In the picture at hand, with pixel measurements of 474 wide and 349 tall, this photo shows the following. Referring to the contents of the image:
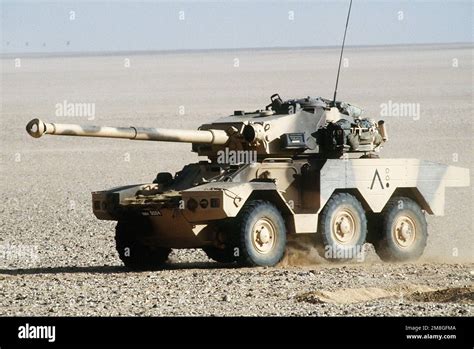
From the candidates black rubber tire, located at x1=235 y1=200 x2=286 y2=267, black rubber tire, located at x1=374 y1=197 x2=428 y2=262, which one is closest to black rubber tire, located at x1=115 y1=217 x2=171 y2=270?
black rubber tire, located at x1=235 y1=200 x2=286 y2=267

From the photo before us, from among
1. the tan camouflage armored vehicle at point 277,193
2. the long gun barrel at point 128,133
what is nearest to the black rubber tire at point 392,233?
the tan camouflage armored vehicle at point 277,193

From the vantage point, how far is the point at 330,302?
17141 mm

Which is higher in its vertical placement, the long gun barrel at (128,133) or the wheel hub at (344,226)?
the long gun barrel at (128,133)

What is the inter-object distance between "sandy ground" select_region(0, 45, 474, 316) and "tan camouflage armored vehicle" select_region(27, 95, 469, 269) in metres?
0.43

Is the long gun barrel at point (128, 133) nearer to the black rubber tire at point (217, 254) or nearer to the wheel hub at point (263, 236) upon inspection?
the black rubber tire at point (217, 254)

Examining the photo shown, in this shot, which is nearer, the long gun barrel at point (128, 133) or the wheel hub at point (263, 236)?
the long gun barrel at point (128, 133)

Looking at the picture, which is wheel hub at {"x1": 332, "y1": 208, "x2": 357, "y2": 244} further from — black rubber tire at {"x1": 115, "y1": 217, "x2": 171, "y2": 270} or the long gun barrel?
black rubber tire at {"x1": 115, "y1": 217, "x2": 171, "y2": 270}

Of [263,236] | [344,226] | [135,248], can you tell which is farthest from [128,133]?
[344,226]

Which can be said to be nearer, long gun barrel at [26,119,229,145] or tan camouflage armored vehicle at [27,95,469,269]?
long gun barrel at [26,119,229,145]

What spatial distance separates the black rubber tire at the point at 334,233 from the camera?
70.6 feet

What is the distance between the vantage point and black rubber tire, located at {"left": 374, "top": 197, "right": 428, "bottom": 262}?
22375mm

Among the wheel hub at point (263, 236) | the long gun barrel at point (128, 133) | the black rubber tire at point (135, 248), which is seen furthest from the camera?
the black rubber tire at point (135, 248)

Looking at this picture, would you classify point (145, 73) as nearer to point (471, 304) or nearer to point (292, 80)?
point (292, 80)

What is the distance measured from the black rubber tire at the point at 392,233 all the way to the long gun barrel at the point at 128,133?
8.49 ft
